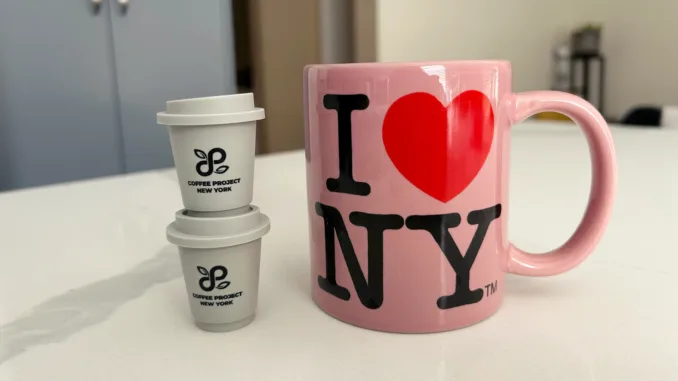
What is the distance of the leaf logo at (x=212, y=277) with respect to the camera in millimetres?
345

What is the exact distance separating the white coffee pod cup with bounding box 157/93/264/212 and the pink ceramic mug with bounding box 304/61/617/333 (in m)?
0.05

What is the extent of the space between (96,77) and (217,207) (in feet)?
5.23

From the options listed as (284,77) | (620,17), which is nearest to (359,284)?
(284,77)

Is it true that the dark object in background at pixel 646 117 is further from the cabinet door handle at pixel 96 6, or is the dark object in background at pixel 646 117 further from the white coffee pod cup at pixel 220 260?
the white coffee pod cup at pixel 220 260

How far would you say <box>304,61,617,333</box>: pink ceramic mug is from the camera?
1.09ft

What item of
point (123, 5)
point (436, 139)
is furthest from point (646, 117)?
point (436, 139)

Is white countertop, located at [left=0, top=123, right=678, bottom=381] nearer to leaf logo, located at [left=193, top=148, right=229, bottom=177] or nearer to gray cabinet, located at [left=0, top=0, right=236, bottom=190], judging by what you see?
leaf logo, located at [left=193, top=148, right=229, bottom=177]

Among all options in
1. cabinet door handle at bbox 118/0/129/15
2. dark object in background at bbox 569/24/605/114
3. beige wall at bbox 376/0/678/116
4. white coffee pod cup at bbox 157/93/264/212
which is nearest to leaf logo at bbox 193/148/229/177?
white coffee pod cup at bbox 157/93/264/212

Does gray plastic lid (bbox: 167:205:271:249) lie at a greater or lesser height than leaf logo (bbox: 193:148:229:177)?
lesser

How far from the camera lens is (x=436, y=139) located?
334mm

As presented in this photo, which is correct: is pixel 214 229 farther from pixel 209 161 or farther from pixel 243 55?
pixel 243 55

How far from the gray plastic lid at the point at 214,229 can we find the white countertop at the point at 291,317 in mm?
57

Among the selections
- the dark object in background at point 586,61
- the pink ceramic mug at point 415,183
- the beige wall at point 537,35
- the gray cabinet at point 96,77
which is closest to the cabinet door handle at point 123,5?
the gray cabinet at point 96,77

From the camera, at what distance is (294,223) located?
601 mm
